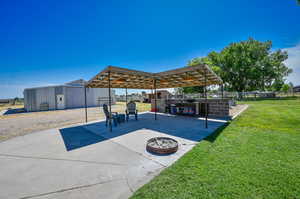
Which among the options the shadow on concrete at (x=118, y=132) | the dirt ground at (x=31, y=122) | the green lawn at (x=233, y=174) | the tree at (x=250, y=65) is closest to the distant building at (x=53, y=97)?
the dirt ground at (x=31, y=122)

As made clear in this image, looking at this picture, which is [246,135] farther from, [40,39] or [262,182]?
[40,39]

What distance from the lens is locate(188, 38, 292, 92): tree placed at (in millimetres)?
23234

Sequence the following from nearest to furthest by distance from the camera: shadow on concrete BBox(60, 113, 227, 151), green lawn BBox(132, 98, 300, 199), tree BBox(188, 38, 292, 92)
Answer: green lawn BBox(132, 98, 300, 199)
shadow on concrete BBox(60, 113, 227, 151)
tree BBox(188, 38, 292, 92)

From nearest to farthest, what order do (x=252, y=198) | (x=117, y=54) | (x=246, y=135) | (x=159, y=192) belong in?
(x=252, y=198), (x=159, y=192), (x=246, y=135), (x=117, y=54)

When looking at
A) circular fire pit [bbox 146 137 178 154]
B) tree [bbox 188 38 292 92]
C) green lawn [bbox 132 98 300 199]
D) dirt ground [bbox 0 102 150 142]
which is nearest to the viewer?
green lawn [bbox 132 98 300 199]

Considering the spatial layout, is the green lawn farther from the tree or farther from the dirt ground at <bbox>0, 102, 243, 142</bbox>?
the tree

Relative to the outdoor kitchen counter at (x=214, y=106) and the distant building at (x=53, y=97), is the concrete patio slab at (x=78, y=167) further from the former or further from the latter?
the distant building at (x=53, y=97)

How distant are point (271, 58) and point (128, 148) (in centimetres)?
3453

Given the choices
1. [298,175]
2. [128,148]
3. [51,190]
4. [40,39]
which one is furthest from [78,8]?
[298,175]

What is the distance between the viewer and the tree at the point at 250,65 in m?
23.2

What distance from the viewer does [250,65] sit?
23344mm

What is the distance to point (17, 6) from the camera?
586 cm

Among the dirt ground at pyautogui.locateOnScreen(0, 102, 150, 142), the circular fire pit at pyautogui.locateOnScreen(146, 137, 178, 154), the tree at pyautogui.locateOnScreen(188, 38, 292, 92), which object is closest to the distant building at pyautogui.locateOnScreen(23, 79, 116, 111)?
the dirt ground at pyautogui.locateOnScreen(0, 102, 150, 142)

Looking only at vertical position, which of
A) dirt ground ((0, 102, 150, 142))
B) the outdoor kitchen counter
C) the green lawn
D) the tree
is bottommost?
dirt ground ((0, 102, 150, 142))
